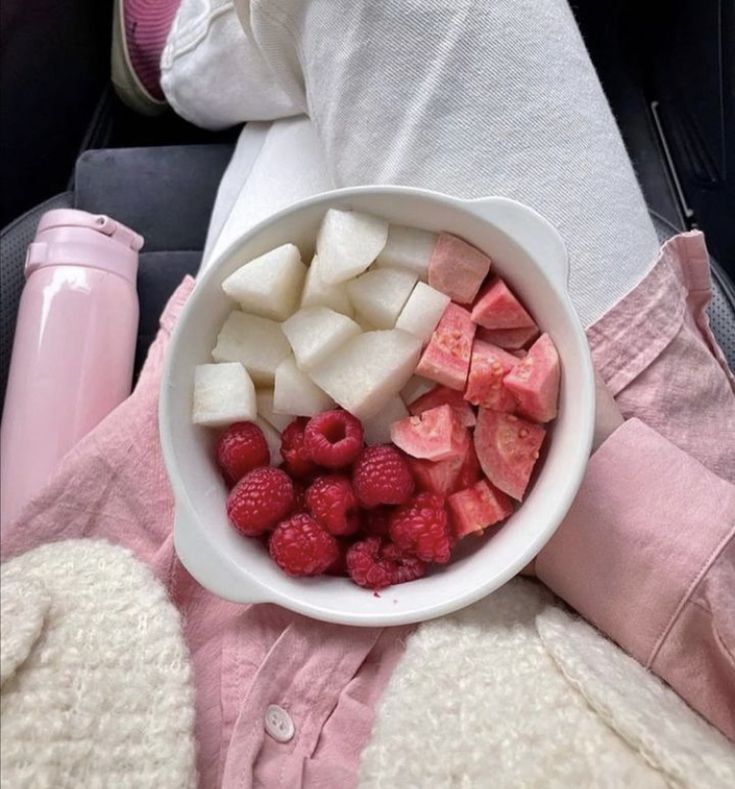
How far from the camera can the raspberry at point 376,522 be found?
0.59 metres

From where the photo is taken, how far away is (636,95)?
3.60ft

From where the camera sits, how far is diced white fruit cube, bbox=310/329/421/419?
1.88 feet

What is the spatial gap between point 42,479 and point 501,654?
41cm

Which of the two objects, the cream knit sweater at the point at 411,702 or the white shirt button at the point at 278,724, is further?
the white shirt button at the point at 278,724

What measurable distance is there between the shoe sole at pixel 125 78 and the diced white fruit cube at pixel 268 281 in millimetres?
531

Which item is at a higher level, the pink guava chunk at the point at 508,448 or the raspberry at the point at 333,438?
the raspberry at the point at 333,438

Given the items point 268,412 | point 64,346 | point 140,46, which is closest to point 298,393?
point 268,412

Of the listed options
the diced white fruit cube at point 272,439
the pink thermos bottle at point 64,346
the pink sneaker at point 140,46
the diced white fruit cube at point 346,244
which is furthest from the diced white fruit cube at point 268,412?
the pink sneaker at point 140,46

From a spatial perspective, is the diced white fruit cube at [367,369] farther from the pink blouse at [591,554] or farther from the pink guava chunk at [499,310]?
the pink blouse at [591,554]

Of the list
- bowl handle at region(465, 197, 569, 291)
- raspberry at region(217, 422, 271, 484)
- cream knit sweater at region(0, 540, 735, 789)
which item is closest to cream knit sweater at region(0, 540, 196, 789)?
cream knit sweater at region(0, 540, 735, 789)

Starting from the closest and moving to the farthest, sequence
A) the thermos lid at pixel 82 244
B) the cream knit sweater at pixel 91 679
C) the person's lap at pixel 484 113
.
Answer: the cream knit sweater at pixel 91 679 → the person's lap at pixel 484 113 → the thermos lid at pixel 82 244

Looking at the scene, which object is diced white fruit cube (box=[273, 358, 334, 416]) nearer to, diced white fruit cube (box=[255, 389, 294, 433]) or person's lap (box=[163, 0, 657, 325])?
diced white fruit cube (box=[255, 389, 294, 433])

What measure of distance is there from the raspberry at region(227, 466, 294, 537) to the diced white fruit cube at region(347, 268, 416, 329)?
13cm

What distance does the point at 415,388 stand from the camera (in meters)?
0.61
